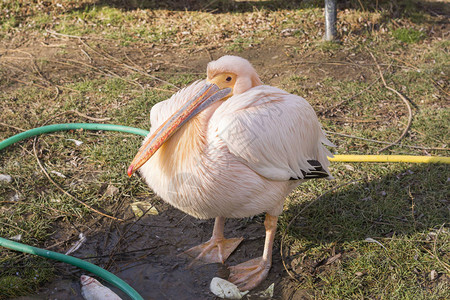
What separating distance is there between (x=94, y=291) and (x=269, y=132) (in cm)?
133

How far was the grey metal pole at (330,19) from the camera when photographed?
530 cm

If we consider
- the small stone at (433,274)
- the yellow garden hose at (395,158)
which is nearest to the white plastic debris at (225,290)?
the small stone at (433,274)

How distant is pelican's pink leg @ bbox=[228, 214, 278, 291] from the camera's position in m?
2.66

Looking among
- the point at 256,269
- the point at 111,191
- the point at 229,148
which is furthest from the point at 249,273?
the point at 111,191

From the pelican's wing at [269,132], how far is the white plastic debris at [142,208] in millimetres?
1086

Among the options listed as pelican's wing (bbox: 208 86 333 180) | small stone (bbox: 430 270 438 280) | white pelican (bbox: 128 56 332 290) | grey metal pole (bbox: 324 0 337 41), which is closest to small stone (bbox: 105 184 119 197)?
white pelican (bbox: 128 56 332 290)

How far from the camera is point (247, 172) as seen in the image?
2369mm

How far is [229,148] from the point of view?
2.29 metres

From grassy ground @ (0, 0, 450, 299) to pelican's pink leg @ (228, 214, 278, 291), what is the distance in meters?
0.15

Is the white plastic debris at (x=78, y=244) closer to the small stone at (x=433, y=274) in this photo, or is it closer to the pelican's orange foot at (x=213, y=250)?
the pelican's orange foot at (x=213, y=250)

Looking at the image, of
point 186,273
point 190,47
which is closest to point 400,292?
point 186,273

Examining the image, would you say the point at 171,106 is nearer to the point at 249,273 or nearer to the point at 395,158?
the point at 249,273

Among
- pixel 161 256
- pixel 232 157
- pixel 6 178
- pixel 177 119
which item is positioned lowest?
pixel 161 256

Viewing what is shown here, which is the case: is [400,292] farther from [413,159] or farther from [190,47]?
[190,47]
